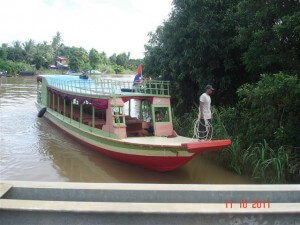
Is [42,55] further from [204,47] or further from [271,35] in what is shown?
[271,35]

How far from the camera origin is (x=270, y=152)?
794 cm

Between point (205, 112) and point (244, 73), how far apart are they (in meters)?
4.14

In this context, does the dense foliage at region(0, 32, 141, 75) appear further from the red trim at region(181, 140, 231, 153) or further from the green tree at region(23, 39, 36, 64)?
the red trim at region(181, 140, 231, 153)

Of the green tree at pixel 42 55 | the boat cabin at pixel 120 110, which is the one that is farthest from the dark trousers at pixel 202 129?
the green tree at pixel 42 55

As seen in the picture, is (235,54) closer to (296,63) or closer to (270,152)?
(296,63)

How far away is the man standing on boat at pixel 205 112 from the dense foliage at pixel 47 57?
50541 millimetres

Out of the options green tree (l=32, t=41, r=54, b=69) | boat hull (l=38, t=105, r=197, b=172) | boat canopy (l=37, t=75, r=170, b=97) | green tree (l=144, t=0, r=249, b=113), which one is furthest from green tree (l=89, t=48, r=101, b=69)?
boat hull (l=38, t=105, r=197, b=172)

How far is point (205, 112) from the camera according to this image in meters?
8.02

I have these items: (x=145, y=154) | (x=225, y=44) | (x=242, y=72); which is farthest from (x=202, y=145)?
(x=242, y=72)

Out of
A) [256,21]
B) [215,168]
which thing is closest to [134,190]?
[215,168]

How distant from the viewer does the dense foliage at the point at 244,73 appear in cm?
755

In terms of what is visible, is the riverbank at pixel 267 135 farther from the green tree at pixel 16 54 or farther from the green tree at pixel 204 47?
the green tree at pixel 16 54

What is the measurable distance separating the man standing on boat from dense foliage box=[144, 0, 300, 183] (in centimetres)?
89

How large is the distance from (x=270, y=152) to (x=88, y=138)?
5.64 meters
